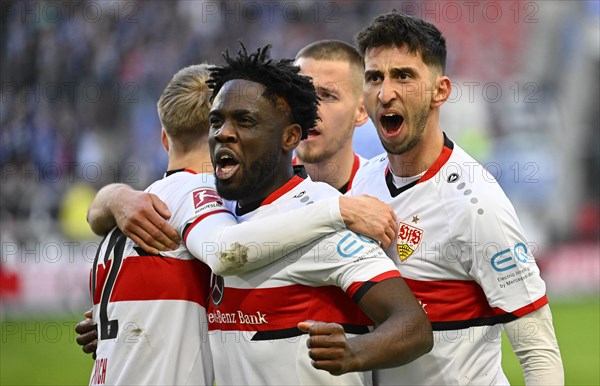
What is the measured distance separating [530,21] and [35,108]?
1204cm

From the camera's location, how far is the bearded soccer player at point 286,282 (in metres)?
3.29

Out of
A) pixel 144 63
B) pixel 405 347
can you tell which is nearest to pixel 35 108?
pixel 144 63

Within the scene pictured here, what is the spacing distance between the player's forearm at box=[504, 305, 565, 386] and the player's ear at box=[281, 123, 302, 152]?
46.8 inches

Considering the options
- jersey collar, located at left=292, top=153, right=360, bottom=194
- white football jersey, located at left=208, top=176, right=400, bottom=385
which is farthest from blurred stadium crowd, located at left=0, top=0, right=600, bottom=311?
white football jersey, located at left=208, top=176, right=400, bottom=385

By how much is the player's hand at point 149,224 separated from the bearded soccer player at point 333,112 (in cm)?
160

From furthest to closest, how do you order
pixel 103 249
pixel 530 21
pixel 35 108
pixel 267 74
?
pixel 530 21 < pixel 35 108 < pixel 103 249 < pixel 267 74

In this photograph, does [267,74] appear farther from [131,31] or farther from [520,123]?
[520,123]

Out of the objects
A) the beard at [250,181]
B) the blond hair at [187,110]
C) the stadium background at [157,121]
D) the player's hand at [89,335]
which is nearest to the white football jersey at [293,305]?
the beard at [250,181]

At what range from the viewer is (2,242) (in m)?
15.8

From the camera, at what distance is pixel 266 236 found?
11.4ft

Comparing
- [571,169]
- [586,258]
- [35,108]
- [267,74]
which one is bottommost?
[586,258]

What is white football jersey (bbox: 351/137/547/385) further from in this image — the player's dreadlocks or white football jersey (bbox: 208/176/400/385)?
the player's dreadlocks

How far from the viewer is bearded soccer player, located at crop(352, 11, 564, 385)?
3.63 m

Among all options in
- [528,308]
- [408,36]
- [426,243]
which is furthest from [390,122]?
[528,308]
